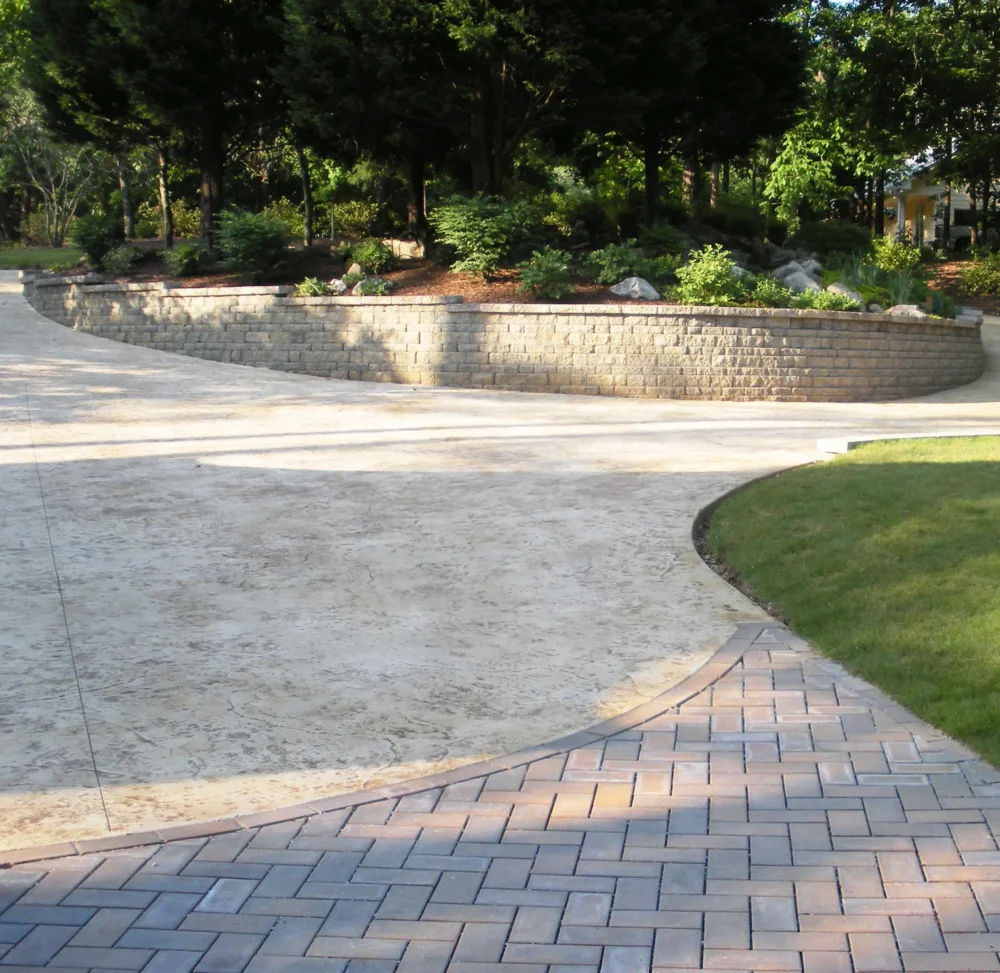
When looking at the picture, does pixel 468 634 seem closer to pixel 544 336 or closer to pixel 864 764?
pixel 864 764

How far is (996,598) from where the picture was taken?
18.0 feet

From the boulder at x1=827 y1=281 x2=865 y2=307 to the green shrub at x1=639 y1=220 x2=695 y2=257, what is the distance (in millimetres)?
2232

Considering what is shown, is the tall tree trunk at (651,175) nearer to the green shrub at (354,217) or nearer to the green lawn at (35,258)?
the green shrub at (354,217)

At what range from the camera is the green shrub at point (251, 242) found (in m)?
16.5

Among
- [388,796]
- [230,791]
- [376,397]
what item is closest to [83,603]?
[230,791]

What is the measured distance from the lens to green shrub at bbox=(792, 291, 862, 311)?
1522 centimetres

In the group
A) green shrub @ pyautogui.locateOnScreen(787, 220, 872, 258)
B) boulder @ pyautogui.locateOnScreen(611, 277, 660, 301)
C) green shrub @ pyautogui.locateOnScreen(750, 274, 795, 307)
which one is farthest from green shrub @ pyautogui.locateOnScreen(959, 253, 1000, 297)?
boulder @ pyautogui.locateOnScreen(611, 277, 660, 301)

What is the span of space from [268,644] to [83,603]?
126 cm

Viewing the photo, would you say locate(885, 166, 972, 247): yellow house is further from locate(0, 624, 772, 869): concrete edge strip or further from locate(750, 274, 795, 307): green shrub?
locate(0, 624, 772, 869): concrete edge strip

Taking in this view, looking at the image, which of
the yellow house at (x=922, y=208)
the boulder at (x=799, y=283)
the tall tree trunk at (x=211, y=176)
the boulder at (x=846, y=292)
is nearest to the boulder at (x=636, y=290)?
the boulder at (x=799, y=283)

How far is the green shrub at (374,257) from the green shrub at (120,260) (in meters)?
4.05

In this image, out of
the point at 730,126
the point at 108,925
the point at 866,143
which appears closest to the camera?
the point at 108,925

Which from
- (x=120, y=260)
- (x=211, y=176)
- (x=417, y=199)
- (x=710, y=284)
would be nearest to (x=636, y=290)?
(x=710, y=284)

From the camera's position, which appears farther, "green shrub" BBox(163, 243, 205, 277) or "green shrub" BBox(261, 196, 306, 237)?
"green shrub" BBox(261, 196, 306, 237)
